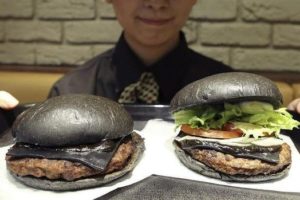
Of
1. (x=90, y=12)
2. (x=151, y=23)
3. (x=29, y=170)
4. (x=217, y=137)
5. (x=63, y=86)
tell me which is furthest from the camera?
(x=90, y=12)

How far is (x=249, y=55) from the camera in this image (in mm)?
1961

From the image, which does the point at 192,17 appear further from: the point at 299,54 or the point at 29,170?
the point at 29,170

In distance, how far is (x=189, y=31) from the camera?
6.55 ft

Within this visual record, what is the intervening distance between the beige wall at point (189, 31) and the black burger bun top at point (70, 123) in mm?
1022

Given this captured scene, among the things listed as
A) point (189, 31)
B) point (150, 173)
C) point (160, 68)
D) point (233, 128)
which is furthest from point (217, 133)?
point (189, 31)

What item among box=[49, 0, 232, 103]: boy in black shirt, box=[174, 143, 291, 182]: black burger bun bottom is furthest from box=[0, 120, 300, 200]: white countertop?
box=[49, 0, 232, 103]: boy in black shirt

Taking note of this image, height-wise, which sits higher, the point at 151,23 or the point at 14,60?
the point at 151,23

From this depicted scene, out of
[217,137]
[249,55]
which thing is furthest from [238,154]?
[249,55]

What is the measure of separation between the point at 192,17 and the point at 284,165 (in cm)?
109

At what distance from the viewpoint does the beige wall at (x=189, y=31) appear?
191 cm

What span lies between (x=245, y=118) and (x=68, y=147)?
479 mm

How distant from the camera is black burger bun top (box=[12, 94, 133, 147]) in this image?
98 centimetres

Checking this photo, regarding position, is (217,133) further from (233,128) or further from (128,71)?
(128,71)

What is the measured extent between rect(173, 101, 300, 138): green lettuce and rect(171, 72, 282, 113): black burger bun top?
31 mm
